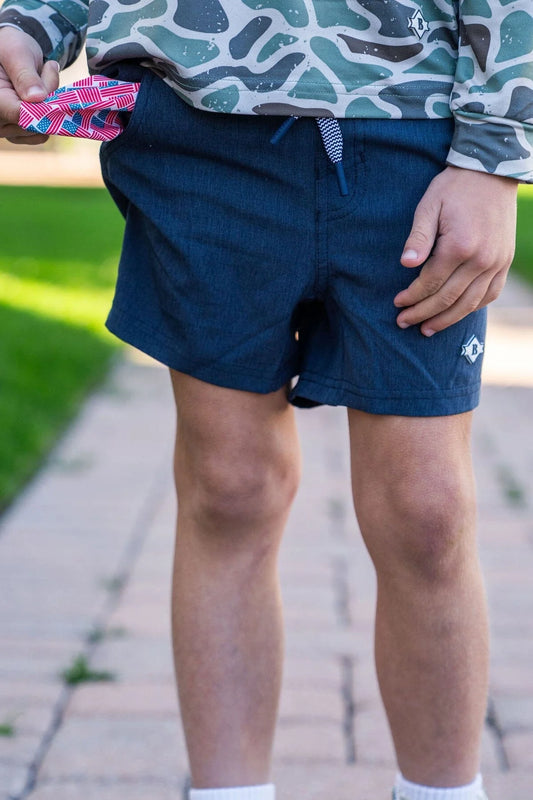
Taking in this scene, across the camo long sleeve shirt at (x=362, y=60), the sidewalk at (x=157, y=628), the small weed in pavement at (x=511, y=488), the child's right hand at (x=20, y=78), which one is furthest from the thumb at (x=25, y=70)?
the small weed in pavement at (x=511, y=488)

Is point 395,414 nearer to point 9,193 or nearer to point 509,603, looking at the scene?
point 509,603

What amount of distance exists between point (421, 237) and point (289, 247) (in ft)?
0.50

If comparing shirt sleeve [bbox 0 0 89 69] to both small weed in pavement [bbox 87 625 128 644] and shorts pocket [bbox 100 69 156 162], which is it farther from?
small weed in pavement [bbox 87 625 128 644]

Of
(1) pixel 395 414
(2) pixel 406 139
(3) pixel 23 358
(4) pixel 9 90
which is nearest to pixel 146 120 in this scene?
(4) pixel 9 90

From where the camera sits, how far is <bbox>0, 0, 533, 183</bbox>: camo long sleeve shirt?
1.11 metres

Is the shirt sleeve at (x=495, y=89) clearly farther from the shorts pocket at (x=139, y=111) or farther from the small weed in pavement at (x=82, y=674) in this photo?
the small weed in pavement at (x=82, y=674)

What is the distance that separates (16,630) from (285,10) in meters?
1.50

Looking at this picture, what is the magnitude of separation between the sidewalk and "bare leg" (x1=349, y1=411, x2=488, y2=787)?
1.30ft

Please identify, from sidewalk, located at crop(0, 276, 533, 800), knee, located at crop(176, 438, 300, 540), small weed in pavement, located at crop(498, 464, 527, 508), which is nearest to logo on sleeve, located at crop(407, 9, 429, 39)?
knee, located at crop(176, 438, 300, 540)

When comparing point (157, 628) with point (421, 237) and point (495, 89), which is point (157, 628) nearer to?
point (421, 237)

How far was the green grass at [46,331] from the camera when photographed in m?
3.56

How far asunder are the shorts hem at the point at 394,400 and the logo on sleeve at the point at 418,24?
1.28ft

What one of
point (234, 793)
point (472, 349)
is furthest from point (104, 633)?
point (472, 349)

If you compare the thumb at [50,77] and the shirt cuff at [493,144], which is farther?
the thumb at [50,77]
